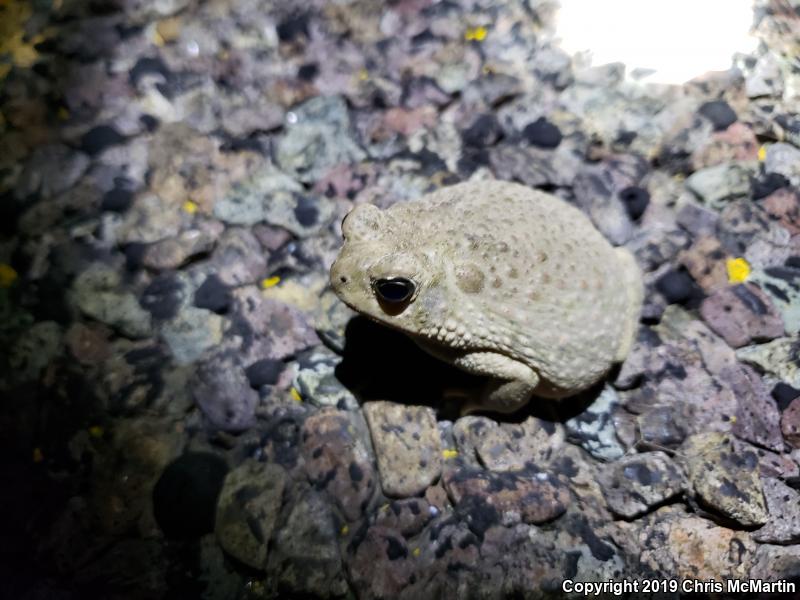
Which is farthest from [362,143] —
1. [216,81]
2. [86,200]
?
[86,200]

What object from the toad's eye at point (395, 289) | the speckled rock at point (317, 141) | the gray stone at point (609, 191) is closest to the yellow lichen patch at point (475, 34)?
the speckled rock at point (317, 141)

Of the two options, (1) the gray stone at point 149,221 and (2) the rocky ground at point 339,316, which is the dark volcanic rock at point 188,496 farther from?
(1) the gray stone at point 149,221

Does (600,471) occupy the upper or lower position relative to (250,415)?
lower

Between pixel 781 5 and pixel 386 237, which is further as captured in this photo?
Result: pixel 781 5

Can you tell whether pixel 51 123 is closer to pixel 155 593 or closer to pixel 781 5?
pixel 155 593

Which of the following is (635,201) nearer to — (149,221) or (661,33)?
(661,33)

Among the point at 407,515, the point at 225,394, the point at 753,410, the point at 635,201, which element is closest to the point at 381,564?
the point at 407,515
